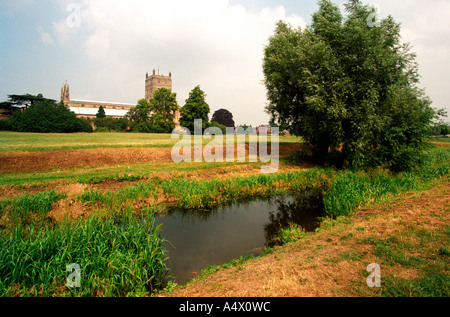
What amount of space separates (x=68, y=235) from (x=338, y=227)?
7291mm

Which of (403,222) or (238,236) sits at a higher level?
(403,222)

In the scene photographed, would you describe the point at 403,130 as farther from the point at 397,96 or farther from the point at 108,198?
the point at 108,198

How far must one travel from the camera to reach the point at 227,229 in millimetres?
8359

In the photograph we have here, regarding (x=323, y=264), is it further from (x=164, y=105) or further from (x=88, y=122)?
(x=88, y=122)

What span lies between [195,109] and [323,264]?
4621cm

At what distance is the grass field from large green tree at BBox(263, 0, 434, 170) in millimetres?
2214

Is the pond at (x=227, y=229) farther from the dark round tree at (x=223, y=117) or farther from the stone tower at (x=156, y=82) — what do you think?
the stone tower at (x=156, y=82)

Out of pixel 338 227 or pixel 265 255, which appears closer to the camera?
pixel 265 255

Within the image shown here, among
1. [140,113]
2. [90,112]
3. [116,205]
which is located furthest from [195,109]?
[90,112]

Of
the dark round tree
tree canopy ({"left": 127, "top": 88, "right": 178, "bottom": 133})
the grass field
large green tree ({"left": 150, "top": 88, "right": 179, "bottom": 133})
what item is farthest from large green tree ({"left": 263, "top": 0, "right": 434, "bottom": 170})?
the dark round tree

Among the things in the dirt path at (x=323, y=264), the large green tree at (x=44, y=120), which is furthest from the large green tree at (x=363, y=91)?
the large green tree at (x=44, y=120)

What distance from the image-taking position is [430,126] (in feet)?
48.3
